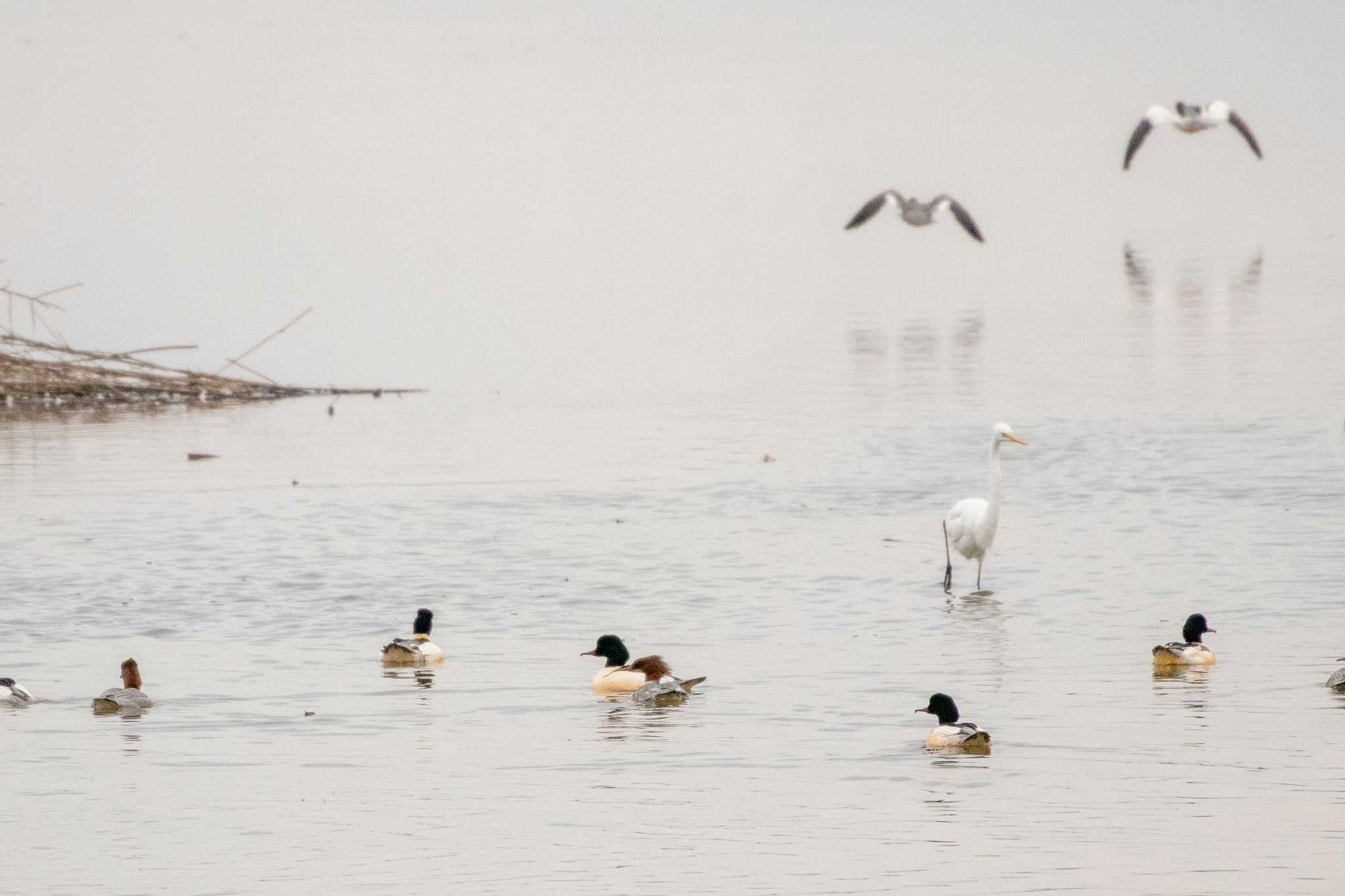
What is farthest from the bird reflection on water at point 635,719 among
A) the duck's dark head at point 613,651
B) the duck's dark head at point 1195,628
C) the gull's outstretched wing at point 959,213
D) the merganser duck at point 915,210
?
the gull's outstretched wing at point 959,213

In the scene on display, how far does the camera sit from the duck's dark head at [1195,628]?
12427mm

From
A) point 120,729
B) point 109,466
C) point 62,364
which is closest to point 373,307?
point 62,364

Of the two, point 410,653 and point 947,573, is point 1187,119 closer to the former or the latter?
point 947,573

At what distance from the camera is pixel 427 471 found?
21.2 metres

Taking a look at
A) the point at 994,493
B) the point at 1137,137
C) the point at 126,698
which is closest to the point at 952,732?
the point at 126,698

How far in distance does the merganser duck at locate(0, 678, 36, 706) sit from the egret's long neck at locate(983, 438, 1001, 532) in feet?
22.6

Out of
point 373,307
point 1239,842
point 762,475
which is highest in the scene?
point 373,307

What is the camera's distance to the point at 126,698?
1138cm

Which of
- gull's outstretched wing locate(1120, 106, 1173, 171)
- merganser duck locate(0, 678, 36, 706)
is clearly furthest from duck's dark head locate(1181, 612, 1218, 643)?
gull's outstretched wing locate(1120, 106, 1173, 171)

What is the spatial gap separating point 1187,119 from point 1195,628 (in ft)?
98.2

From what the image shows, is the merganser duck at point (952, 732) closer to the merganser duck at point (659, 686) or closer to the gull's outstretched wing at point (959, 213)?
the merganser duck at point (659, 686)

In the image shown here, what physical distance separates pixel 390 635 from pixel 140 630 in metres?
1.62

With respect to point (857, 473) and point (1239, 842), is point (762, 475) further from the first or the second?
point (1239, 842)

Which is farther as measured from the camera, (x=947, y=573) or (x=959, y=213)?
(x=959, y=213)
